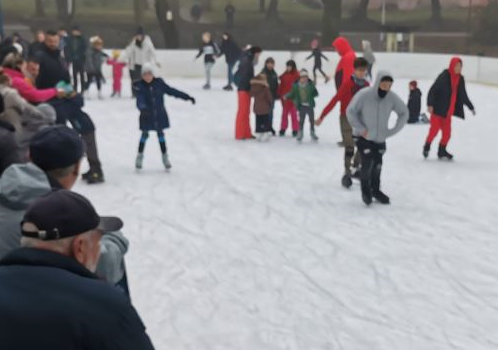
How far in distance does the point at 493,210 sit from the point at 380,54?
55.3ft

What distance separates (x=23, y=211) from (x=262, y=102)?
341 inches

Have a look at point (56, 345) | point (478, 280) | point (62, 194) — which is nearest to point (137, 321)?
point (56, 345)

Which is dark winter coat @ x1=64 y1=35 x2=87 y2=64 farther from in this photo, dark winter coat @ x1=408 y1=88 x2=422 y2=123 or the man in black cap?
the man in black cap

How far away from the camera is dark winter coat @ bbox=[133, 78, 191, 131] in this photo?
8219mm

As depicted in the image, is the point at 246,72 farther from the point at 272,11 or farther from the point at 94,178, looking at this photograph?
the point at 272,11

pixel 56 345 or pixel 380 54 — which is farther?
pixel 380 54

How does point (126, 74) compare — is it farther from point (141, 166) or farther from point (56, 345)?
point (56, 345)

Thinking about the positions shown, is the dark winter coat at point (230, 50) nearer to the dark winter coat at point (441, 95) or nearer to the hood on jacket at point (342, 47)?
the hood on jacket at point (342, 47)

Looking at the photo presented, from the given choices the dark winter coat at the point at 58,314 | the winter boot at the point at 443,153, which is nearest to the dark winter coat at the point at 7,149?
the dark winter coat at the point at 58,314

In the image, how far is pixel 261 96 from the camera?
436 inches

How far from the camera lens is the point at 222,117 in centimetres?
1391

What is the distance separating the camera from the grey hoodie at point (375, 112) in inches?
274

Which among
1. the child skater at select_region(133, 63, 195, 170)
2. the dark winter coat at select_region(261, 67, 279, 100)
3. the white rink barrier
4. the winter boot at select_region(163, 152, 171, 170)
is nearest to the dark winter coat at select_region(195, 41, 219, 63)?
the white rink barrier

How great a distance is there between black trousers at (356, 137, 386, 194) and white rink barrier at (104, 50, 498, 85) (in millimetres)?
14517
